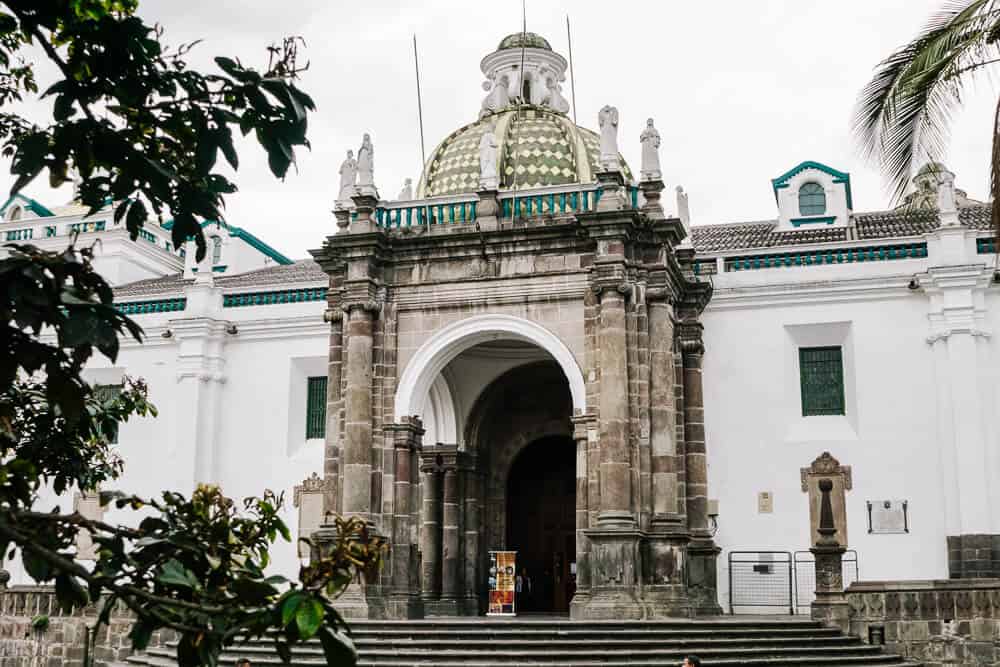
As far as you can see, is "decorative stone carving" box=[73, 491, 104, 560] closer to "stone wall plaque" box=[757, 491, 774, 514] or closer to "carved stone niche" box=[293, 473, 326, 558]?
"carved stone niche" box=[293, 473, 326, 558]

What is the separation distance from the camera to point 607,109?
1809 cm

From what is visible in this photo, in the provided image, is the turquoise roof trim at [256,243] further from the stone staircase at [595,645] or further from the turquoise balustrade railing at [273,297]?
the stone staircase at [595,645]

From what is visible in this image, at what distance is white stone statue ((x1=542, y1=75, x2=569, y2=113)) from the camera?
22359mm

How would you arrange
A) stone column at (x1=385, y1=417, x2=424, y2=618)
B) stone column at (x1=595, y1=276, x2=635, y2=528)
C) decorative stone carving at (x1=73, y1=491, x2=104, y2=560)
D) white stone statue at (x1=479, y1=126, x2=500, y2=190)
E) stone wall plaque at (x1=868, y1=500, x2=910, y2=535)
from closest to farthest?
stone column at (x1=595, y1=276, x2=635, y2=528) → stone column at (x1=385, y1=417, x2=424, y2=618) → white stone statue at (x1=479, y1=126, x2=500, y2=190) → stone wall plaque at (x1=868, y1=500, x2=910, y2=535) → decorative stone carving at (x1=73, y1=491, x2=104, y2=560)

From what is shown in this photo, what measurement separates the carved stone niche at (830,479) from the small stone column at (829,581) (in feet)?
12.2

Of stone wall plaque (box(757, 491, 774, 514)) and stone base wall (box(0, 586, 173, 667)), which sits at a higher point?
stone wall plaque (box(757, 491, 774, 514))

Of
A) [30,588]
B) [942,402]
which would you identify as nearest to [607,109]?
[942,402]

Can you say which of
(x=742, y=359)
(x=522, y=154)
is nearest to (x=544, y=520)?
(x=742, y=359)

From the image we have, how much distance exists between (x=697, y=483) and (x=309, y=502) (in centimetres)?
778

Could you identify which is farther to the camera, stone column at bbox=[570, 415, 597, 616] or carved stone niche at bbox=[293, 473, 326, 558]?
carved stone niche at bbox=[293, 473, 326, 558]

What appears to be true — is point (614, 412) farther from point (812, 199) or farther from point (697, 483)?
point (812, 199)

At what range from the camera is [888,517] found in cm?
1969

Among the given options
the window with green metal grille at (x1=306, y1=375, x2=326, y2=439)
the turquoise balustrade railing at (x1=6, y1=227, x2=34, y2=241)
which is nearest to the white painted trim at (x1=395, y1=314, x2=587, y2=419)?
the window with green metal grille at (x1=306, y1=375, x2=326, y2=439)

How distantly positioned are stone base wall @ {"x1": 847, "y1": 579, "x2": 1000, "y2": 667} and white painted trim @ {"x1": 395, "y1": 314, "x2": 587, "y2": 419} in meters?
5.30
